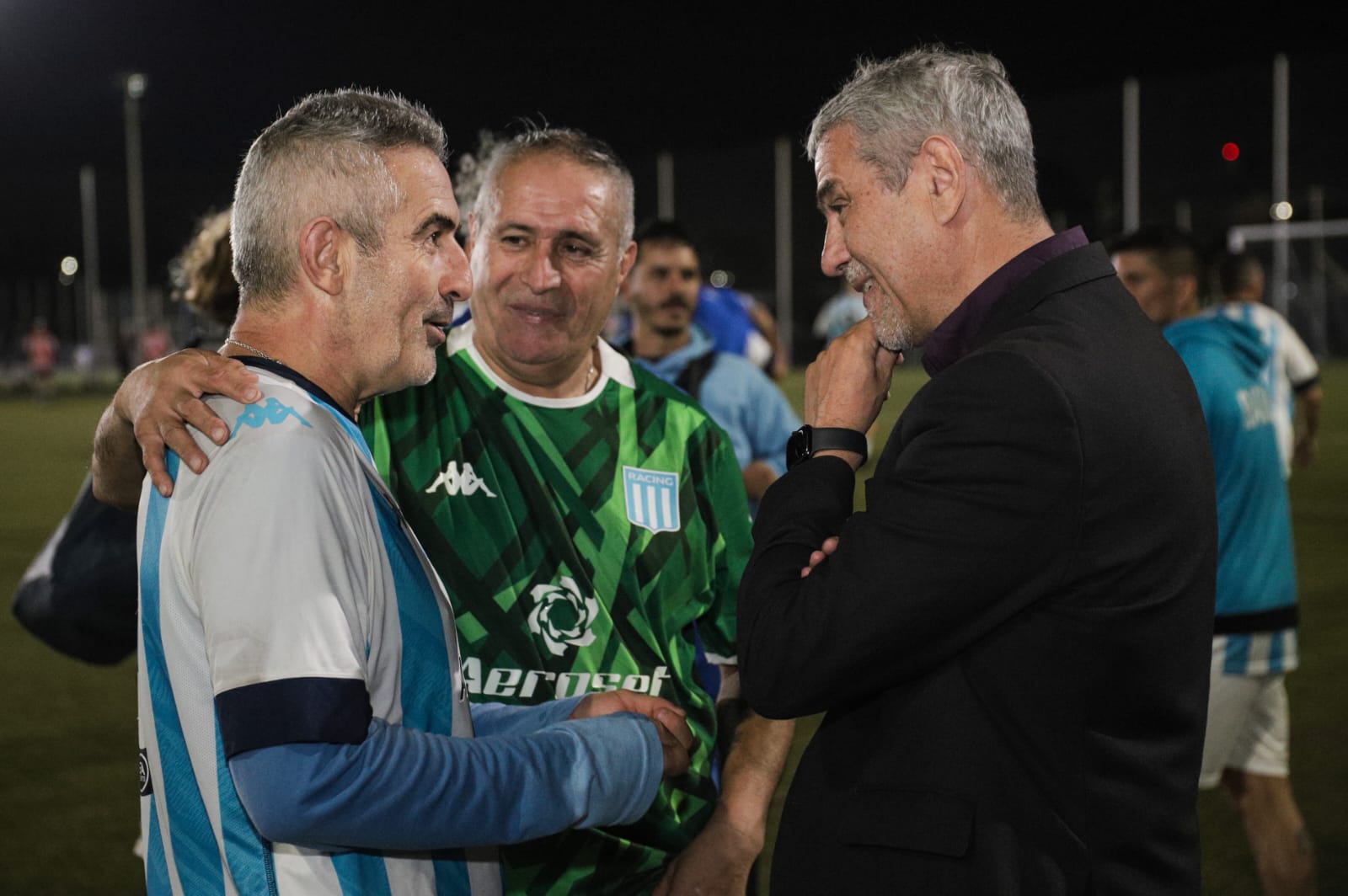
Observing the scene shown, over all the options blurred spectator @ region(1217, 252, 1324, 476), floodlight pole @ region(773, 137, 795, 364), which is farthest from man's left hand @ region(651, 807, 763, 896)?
floodlight pole @ region(773, 137, 795, 364)

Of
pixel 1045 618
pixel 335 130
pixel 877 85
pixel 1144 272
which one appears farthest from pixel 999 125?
pixel 1144 272

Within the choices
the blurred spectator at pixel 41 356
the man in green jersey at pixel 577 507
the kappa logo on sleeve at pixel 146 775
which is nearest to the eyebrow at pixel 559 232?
the man in green jersey at pixel 577 507

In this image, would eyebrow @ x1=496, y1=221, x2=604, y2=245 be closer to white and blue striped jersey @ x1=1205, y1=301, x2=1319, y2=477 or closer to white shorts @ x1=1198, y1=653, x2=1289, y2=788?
white shorts @ x1=1198, y1=653, x2=1289, y2=788

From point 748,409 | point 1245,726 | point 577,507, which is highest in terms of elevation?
point 748,409

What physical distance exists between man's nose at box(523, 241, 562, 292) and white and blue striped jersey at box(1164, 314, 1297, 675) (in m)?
2.61

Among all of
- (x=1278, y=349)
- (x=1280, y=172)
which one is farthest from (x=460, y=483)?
(x=1280, y=172)

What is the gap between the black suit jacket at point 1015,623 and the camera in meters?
1.56

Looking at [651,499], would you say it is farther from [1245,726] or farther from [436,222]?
[1245,726]

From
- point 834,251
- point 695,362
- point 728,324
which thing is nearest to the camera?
point 834,251

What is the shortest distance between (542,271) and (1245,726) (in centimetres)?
296

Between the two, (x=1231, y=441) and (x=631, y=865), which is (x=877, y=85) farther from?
(x=1231, y=441)

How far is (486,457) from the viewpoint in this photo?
7.91 ft

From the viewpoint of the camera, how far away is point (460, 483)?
2.37 metres

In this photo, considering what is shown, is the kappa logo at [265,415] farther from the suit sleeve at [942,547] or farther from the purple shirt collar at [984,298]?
the purple shirt collar at [984,298]
